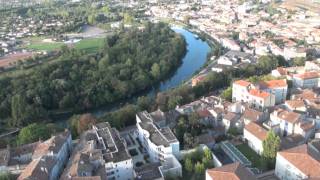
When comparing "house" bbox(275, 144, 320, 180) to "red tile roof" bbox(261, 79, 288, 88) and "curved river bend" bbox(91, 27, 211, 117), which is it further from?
"curved river bend" bbox(91, 27, 211, 117)

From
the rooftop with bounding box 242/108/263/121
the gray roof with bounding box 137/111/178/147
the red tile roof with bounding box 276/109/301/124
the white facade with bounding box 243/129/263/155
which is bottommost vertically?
the white facade with bounding box 243/129/263/155

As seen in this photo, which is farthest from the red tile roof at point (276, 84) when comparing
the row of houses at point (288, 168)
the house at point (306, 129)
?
the row of houses at point (288, 168)

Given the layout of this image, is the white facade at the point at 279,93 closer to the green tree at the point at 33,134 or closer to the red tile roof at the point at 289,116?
the red tile roof at the point at 289,116

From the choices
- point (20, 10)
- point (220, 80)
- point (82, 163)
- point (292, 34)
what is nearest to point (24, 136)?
point (82, 163)

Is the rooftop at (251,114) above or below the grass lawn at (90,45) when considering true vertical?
below

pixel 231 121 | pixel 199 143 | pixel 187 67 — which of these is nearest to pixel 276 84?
pixel 231 121

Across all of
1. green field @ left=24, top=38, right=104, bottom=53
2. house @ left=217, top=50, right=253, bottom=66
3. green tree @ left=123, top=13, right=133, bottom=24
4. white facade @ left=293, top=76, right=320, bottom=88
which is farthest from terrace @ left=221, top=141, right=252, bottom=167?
green tree @ left=123, top=13, right=133, bottom=24
